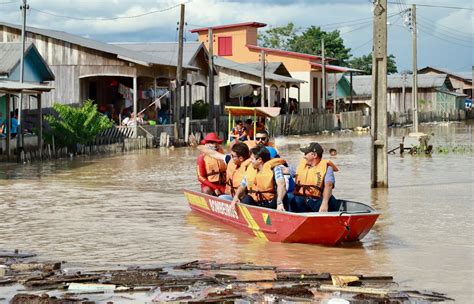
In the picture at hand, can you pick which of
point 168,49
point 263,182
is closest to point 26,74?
point 168,49

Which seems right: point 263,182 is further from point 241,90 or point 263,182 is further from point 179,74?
point 241,90

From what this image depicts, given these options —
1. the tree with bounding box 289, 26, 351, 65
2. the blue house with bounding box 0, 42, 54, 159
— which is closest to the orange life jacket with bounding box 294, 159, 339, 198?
the blue house with bounding box 0, 42, 54, 159

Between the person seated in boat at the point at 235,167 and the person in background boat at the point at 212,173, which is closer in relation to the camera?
the person seated in boat at the point at 235,167

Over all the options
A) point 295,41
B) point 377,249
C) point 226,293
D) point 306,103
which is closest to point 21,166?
point 377,249

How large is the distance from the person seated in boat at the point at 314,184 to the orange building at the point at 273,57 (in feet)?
166

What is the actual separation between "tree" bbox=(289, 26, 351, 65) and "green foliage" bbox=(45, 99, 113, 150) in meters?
61.4

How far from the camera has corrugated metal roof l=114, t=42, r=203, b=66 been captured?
45938mm

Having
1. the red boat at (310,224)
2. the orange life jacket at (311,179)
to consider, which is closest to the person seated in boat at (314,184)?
the orange life jacket at (311,179)

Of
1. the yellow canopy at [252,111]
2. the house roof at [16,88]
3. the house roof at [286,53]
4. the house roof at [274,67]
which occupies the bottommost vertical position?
the yellow canopy at [252,111]

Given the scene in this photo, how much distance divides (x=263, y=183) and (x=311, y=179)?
770mm

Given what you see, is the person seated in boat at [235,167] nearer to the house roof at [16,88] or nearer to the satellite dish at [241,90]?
the house roof at [16,88]

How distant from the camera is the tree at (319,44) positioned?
310 ft

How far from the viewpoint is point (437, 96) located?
8438 cm

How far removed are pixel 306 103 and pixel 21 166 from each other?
38.7 m
